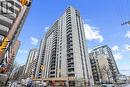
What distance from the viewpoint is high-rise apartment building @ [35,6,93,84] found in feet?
266

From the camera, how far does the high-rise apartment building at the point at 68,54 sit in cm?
8106

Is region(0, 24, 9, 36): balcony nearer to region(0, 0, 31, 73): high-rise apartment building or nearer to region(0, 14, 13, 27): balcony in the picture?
region(0, 0, 31, 73): high-rise apartment building

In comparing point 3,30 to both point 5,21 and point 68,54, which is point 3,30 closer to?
point 5,21

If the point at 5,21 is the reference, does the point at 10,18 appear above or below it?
above

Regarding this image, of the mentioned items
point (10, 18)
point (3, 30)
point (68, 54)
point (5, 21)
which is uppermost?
point (68, 54)

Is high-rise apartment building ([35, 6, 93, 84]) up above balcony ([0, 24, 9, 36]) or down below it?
above

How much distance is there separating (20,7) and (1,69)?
67.8 ft

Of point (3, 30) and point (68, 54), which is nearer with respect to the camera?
point (3, 30)

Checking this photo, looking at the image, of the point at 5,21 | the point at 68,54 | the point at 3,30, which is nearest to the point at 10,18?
the point at 5,21

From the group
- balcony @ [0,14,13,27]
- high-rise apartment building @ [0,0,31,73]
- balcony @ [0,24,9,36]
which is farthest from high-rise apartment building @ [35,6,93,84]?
balcony @ [0,24,9,36]

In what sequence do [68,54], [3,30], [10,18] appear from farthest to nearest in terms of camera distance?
[68,54], [10,18], [3,30]

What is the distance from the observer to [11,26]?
41.6 m

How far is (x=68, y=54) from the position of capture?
8575 cm

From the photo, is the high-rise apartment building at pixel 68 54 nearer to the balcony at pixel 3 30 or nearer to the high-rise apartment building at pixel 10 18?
the high-rise apartment building at pixel 10 18
